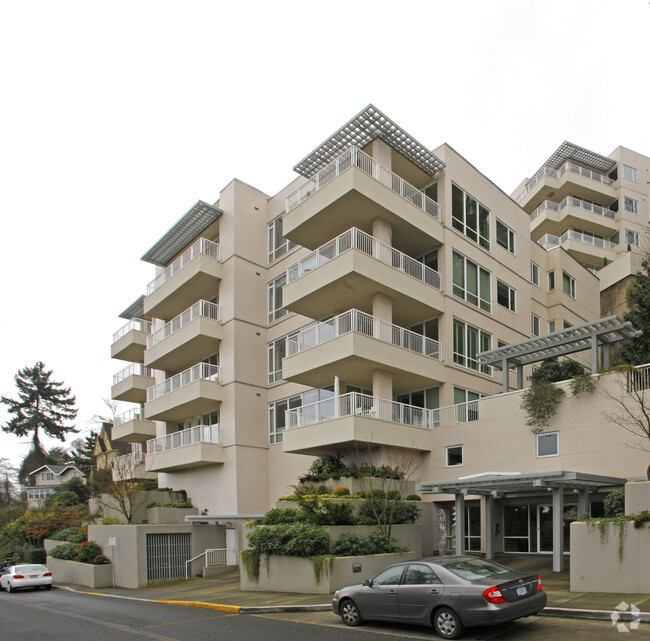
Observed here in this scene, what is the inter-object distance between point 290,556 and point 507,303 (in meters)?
18.2

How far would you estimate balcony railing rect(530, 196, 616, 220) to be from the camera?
5266 cm

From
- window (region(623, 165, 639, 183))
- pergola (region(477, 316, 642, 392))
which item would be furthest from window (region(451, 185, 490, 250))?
window (region(623, 165, 639, 183))

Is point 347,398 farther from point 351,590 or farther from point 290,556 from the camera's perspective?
point 351,590

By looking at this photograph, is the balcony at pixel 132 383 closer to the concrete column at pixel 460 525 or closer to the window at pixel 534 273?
the window at pixel 534 273

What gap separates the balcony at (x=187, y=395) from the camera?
31.8 meters

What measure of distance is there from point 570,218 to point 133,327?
34.3m

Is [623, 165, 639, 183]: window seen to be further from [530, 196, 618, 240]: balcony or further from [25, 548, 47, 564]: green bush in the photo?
[25, 548, 47, 564]: green bush

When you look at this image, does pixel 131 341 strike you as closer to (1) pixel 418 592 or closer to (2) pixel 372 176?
(2) pixel 372 176

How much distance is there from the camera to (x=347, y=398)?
1021 inches

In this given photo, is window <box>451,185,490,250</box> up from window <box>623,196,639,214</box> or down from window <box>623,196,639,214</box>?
down

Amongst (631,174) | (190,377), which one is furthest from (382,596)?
(631,174)

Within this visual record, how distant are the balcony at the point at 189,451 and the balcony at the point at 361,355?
21.5ft

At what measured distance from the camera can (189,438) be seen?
3303 cm

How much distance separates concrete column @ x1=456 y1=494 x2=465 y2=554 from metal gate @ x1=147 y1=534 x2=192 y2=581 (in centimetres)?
1310
